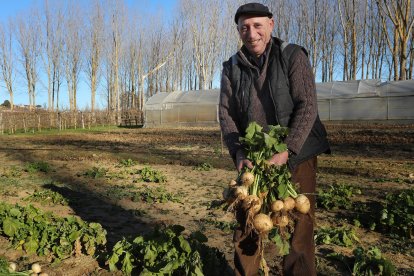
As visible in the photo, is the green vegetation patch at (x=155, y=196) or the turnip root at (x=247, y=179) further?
the green vegetation patch at (x=155, y=196)

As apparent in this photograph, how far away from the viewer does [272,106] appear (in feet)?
8.07

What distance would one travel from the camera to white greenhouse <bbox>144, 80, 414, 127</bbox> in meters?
20.3

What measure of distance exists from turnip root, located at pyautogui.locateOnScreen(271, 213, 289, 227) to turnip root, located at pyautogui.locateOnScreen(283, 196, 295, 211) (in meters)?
0.06

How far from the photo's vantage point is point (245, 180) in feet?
7.30

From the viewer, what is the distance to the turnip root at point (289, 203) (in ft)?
7.31

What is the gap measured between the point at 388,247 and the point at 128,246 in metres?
2.80

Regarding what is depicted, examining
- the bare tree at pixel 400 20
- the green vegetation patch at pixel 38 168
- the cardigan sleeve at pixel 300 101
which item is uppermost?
the bare tree at pixel 400 20

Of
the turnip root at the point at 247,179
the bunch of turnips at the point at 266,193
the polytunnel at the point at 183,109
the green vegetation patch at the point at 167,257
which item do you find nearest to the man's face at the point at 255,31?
the bunch of turnips at the point at 266,193

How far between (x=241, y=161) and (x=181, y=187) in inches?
187

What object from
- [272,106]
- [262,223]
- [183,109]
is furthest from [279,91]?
[183,109]

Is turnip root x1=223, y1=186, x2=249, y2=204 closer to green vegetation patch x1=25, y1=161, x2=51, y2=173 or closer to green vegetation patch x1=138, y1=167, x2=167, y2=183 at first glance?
green vegetation patch x1=138, y1=167, x2=167, y2=183

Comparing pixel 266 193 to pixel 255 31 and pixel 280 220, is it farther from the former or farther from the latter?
pixel 255 31

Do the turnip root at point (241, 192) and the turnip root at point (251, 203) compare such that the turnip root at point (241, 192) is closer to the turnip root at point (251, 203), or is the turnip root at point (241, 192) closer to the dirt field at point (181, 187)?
the turnip root at point (251, 203)

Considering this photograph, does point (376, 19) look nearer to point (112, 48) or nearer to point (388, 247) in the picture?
point (112, 48)
